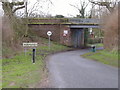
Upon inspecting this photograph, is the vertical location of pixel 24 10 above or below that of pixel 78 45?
above

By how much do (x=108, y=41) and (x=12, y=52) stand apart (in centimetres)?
1028

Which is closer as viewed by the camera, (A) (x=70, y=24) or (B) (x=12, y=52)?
(B) (x=12, y=52)

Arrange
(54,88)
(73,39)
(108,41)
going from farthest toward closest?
(73,39)
(108,41)
(54,88)

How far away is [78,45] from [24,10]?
16.6 m

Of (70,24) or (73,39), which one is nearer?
(70,24)

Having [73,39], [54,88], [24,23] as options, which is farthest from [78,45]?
[54,88]

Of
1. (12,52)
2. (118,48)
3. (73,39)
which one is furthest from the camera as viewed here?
(73,39)

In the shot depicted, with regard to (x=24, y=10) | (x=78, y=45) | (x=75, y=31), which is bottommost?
(x=78, y=45)

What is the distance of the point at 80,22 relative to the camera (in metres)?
39.4

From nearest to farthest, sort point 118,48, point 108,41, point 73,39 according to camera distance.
→ 1. point 118,48
2. point 108,41
3. point 73,39

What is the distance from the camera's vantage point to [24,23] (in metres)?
31.5

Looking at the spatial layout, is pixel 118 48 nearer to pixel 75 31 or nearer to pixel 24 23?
pixel 24 23

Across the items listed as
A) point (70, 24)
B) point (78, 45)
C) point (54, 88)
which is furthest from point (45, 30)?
point (54, 88)

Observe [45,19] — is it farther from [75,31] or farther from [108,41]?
[108,41]
